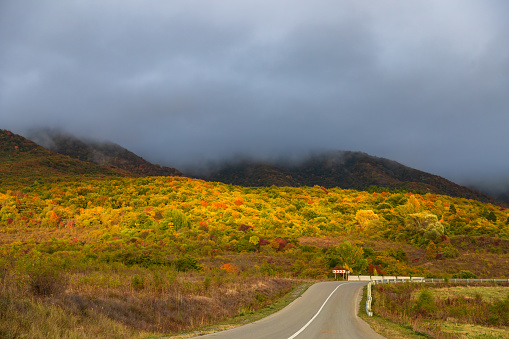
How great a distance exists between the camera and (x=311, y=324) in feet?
49.3

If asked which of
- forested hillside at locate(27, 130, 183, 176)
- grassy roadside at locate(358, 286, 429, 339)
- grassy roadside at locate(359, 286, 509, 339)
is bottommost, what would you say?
grassy roadside at locate(359, 286, 509, 339)

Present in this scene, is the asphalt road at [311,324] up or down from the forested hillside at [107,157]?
down

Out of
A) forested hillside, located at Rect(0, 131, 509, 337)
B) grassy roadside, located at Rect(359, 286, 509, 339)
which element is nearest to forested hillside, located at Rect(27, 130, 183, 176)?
forested hillside, located at Rect(0, 131, 509, 337)

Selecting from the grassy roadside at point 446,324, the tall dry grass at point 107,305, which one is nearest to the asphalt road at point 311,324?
the grassy roadside at point 446,324

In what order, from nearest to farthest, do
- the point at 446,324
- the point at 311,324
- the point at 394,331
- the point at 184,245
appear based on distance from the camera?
the point at 394,331 < the point at 311,324 < the point at 446,324 < the point at 184,245

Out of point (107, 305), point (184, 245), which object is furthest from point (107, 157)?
point (107, 305)

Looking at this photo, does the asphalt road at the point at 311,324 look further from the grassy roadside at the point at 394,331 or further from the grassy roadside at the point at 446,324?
the grassy roadside at the point at 446,324

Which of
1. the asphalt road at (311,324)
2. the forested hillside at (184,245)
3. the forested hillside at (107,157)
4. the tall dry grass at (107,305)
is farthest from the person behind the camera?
the forested hillside at (107,157)

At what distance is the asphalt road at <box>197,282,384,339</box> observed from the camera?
40.4 feet

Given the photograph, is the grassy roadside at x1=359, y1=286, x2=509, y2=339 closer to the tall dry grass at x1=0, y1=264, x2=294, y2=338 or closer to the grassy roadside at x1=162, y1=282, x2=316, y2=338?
the grassy roadside at x1=162, y1=282, x2=316, y2=338

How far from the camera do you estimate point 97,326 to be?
10.9 m

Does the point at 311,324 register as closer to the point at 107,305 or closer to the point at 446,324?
the point at 107,305

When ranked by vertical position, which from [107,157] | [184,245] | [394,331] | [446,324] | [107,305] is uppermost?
[107,157]

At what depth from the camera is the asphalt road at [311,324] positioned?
12320mm
